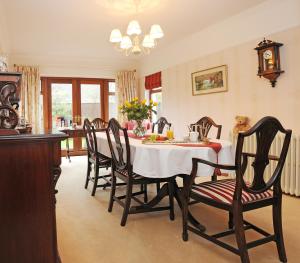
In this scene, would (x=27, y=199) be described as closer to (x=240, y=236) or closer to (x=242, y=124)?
(x=240, y=236)

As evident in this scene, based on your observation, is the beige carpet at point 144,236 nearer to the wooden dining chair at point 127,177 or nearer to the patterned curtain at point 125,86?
the wooden dining chair at point 127,177

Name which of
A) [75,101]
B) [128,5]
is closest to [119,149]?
[128,5]

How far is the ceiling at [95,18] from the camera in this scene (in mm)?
3730

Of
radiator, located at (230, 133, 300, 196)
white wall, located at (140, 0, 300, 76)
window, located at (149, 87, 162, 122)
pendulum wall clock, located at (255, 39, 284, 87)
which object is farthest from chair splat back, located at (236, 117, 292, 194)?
window, located at (149, 87, 162, 122)

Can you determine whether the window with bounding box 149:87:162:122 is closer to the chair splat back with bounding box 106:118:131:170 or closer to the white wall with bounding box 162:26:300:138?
the white wall with bounding box 162:26:300:138

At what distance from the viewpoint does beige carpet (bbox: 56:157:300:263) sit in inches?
81.4

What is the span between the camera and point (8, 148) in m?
1.43

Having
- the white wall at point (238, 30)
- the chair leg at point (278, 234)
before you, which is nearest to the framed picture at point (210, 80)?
the white wall at point (238, 30)

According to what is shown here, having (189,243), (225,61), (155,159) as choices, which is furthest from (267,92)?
(189,243)

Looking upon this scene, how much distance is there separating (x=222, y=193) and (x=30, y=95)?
5.65 metres

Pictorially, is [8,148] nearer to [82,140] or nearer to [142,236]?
[142,236]

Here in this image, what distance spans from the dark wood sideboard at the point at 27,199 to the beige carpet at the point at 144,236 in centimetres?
57

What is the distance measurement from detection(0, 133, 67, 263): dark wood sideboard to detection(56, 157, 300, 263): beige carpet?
0.57 meters

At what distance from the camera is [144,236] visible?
95.7 inches
